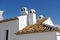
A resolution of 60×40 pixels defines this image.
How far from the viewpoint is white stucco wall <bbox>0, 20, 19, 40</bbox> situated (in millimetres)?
17438

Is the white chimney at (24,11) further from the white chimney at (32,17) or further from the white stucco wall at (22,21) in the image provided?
the white stucco wall at (22,21)

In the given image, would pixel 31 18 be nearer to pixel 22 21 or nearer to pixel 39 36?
pixel 22 21

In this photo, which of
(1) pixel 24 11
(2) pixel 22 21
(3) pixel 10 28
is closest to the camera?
(2) pixel 22 21

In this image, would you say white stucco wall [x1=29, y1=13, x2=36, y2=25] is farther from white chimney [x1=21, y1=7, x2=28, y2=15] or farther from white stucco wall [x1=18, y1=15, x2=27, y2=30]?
white chimney [x1=21, y1=7, x2=28, y2=15]

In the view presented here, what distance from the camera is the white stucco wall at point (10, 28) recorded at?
17438mm

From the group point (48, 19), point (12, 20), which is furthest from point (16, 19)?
point (48, 19)

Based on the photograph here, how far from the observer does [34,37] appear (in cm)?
1561

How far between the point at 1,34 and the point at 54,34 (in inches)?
265

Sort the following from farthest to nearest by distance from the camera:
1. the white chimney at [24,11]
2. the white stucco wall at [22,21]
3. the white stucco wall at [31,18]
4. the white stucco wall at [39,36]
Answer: the white chimney at [24,11]
the white stucco wall at [31,18]
the white stucco wall at [22,21]
the white stucco wall at [39,36]

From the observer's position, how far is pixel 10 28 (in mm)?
17922

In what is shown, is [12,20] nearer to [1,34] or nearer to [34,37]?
[1,34]

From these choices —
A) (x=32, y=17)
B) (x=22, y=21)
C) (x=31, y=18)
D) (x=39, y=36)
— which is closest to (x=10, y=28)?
(x=22, y=21)

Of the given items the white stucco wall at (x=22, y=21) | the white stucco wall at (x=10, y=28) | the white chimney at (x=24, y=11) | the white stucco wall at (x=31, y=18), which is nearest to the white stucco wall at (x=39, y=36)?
the white stucco wall at (x=10, y=28)

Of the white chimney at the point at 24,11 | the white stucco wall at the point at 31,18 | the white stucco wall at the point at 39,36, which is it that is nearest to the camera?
the white stucco wall at the point at 39,36
